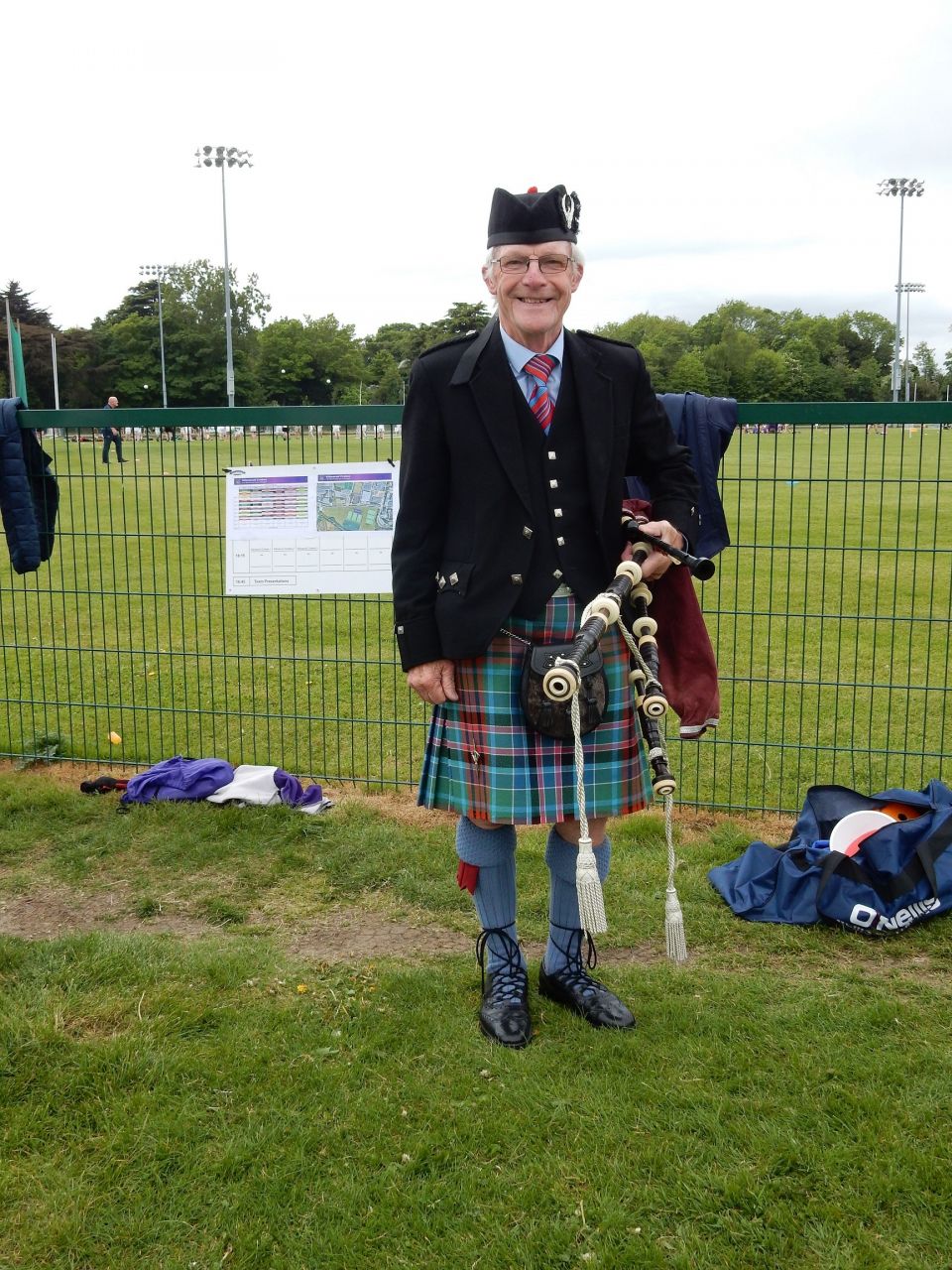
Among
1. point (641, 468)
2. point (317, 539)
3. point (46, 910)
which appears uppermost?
point (641, 468)

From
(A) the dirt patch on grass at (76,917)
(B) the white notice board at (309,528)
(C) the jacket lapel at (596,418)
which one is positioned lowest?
(A) the dirt patch on grass at (76,917)

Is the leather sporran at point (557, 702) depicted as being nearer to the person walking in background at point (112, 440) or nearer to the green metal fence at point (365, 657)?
the green metal fence at point (365, 657)

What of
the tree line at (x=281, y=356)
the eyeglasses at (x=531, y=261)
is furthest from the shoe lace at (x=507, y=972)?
the tree line at (x=281, y=356)

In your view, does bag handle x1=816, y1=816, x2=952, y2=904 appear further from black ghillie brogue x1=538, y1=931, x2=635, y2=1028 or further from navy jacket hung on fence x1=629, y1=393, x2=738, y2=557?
navy jacket hung on fence x1=629, y1=393, x2=738, y2=557

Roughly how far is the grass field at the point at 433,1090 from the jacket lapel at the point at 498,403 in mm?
1588

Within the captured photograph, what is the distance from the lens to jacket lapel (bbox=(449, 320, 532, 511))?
9.80ft

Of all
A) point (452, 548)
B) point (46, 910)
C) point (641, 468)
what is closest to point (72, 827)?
point (46, 910)

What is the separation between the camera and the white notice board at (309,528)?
16.4 feet

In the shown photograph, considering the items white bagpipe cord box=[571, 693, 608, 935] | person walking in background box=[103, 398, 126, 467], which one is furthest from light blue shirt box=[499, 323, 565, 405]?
person walking in background box=[103, 398, 126, 467]

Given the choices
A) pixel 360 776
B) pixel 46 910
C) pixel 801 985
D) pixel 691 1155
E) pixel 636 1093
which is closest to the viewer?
pixel 691 1155

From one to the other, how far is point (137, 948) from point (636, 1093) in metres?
1.79

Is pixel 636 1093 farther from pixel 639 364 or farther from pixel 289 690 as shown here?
pixel 289 690

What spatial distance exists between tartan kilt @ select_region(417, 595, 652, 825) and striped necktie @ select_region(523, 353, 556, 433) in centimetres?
50

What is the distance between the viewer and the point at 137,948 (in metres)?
3.78
